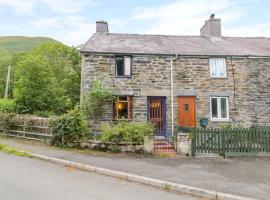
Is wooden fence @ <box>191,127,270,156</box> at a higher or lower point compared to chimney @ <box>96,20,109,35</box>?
lower

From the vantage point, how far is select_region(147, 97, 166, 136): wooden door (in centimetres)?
1673

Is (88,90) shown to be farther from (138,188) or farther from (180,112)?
(138,188)

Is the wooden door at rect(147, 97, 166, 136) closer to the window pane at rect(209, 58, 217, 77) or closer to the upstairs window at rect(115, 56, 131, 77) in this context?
the upstairs window at rect(115, 56, 131, 77)

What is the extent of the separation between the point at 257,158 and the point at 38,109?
1523cm

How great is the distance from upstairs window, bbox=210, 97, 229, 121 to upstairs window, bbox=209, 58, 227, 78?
66.3 inches

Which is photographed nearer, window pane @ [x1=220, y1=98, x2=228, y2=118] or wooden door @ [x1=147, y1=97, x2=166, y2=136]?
wooden door @ [x1=147, y1=97, x2=166, y2=136]

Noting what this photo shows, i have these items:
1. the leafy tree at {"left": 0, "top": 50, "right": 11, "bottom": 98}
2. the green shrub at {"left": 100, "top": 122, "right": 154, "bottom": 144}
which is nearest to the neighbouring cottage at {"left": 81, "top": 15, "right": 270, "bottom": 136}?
the green shrub at {"left": 100, "top": 122, "right": 154, "bottom": 144}

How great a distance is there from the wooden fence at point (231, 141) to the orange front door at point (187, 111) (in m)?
4.78

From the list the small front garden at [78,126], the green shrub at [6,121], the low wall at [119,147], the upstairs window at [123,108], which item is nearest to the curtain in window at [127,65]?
the upstairs window at [123,108]

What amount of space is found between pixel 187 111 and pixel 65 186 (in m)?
11.6

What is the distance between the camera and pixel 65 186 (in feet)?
22.5

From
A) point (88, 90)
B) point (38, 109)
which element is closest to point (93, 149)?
point (88, 90)

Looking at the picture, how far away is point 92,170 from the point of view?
347 inches

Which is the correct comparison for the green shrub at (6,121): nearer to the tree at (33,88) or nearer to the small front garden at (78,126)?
the small front garden at (78,126)
